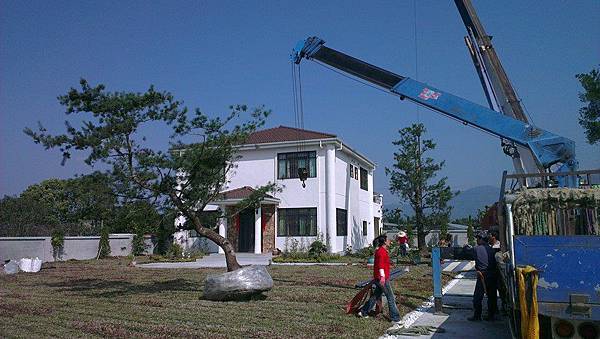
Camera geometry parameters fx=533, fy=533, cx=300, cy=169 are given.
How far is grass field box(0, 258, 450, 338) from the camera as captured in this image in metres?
8.30

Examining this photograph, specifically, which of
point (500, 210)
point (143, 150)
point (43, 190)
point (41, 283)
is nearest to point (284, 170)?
point (41, 283)

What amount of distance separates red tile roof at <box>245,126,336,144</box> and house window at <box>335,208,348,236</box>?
4.09 meters

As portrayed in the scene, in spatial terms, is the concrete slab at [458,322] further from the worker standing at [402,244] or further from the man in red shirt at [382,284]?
the worker standing at [402,244]

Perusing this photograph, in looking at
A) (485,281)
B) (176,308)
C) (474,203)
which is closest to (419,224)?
(485,281)

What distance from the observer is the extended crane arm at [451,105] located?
13.7 m

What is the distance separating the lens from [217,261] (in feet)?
80.8

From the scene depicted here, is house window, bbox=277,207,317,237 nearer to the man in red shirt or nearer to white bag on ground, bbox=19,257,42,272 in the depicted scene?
white bag on ground, bbox=19,257,42,272

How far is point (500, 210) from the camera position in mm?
7234

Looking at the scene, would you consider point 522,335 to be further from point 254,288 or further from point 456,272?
point 456,272

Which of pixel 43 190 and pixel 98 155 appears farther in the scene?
pixel 43 190

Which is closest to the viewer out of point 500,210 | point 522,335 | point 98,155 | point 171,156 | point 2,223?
point 522,335

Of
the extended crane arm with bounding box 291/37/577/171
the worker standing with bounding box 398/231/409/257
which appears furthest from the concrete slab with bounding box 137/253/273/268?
the extended crane arm with bounding box 291/37/577/171

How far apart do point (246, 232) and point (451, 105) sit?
15.9m

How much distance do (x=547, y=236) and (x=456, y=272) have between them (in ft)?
40.7
